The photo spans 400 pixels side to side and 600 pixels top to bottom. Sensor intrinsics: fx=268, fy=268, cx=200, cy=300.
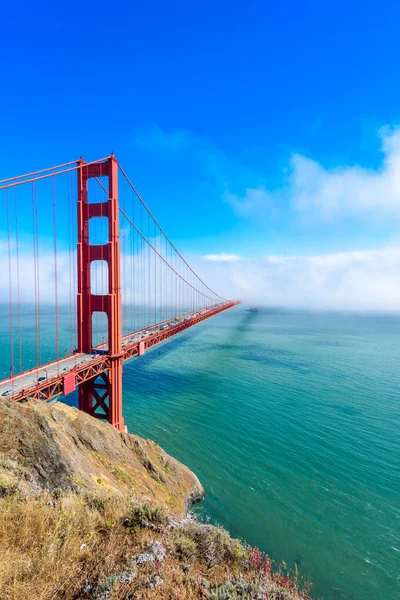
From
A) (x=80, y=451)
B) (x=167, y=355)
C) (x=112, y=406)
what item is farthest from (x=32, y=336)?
(x=80, y=451)

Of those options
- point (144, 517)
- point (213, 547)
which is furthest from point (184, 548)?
point (144, 517)

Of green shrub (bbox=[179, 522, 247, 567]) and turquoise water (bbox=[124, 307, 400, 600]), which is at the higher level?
green shrub (bbox=[179, 522, 247, 567])

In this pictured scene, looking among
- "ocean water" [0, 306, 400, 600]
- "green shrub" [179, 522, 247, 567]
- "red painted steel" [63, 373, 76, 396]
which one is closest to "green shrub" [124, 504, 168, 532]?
"green shrub" [179, 522, 247, 567]

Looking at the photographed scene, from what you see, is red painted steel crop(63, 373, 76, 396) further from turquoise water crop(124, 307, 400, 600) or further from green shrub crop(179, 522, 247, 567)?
green shrub crop(179, 522, 247, 567)

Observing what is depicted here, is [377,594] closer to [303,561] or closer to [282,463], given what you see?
[303,561]

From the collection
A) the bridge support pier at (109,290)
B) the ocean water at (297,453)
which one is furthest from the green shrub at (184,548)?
the bridge support pier at (109,290)

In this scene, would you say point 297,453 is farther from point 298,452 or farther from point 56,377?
point 56,377
